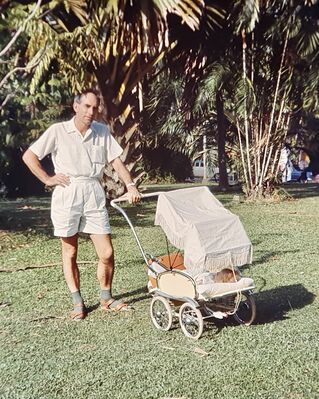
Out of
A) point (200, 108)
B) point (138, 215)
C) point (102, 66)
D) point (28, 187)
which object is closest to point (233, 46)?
point (200, 108)

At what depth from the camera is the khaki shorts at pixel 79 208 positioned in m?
5.23

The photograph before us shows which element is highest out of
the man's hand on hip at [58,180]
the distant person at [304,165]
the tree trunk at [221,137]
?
the man's hand on hip at [58,180]

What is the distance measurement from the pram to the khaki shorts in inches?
21.6

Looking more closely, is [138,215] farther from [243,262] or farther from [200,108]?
[243,262]

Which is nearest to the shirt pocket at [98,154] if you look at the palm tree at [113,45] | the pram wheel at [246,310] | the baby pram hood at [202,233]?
the baby pram hood at [202,233]

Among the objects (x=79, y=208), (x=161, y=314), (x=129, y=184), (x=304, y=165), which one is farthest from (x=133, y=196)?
(x=304, y=165)

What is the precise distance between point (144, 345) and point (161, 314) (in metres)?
0.48

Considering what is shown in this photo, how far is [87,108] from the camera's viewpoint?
520cm

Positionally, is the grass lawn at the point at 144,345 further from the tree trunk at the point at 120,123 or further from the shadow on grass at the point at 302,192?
the shadow on grass at the point at 302,192

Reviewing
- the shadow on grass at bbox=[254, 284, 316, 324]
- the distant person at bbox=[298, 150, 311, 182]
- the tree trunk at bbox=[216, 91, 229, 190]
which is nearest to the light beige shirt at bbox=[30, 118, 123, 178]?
the shadow on grass at bbox=[254, 284, 316, 324]

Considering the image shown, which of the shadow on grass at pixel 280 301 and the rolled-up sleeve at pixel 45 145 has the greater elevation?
the rolled-up sleeve at pixel 45 145

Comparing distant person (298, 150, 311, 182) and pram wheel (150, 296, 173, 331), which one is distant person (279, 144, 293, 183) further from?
pram wheel (150, 296, 173, 331)

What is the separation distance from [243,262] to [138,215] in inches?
333

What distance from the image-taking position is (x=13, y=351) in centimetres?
457
